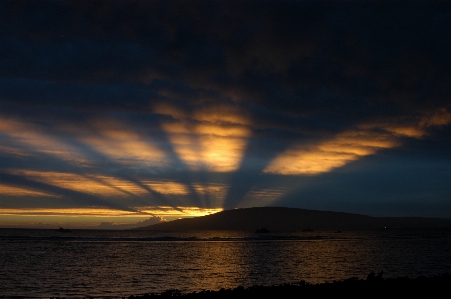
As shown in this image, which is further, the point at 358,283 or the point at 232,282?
the point at 232,282

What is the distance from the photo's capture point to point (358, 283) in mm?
26109

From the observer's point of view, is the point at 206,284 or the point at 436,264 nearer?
the point at 206,284

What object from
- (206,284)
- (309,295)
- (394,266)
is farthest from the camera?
(394,266)

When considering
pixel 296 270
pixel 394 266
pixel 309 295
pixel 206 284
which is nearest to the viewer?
pixel 309 295

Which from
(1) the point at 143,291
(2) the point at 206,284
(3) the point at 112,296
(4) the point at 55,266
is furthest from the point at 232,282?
(4) the point at 55,266

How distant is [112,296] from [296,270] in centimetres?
2199

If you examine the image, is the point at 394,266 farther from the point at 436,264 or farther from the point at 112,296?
the point at 112,296

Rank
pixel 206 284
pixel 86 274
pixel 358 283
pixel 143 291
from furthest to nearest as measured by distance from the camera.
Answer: pixel 86 274, pixel 206 284, pixel 143 291, pixel 358 283

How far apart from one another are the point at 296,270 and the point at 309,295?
2377 cm

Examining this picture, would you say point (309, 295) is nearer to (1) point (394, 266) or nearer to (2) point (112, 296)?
(2) point (112, 296)

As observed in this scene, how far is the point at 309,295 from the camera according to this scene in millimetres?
23156

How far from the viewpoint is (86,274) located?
1708 inches

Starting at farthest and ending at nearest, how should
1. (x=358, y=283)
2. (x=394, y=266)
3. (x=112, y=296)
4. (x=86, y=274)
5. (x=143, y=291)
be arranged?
(x=394, y=266), (x=86, y=274), (x=143, y=291), (x=112, y=296), (x=358, y=283)

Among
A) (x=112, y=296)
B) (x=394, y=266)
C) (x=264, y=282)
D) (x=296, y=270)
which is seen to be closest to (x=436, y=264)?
(x=394, y=266)
